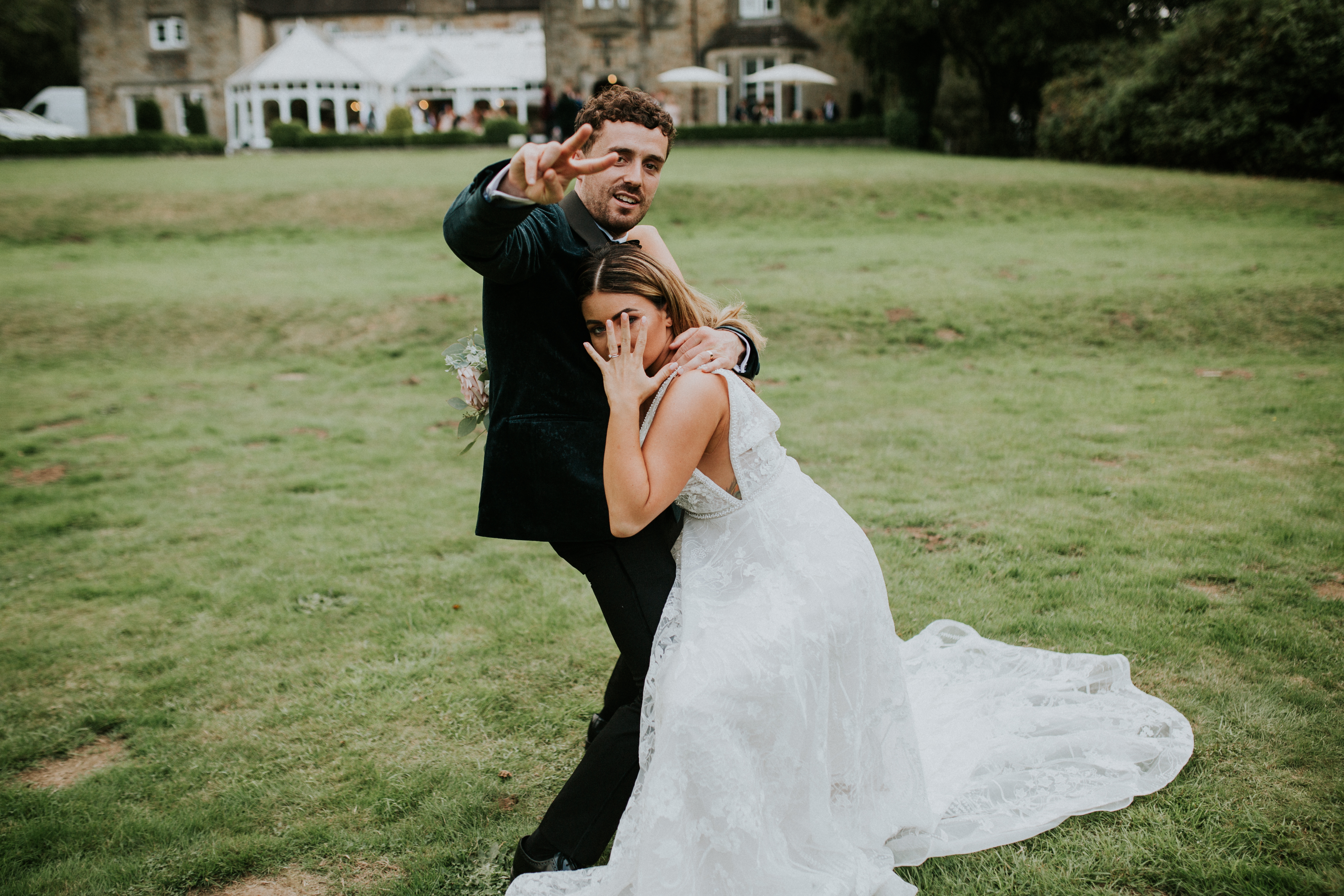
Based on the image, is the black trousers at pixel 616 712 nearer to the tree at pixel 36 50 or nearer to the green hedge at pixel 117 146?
the green hedge at pixel 117 146

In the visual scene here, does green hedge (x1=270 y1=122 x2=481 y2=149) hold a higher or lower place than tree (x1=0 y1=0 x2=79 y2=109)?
lower

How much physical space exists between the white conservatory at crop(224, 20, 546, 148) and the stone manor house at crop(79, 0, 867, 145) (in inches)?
3.9

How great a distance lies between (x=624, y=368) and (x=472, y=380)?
844 millimetres

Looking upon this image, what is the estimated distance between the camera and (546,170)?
2182 mm

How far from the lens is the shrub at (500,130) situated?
31.7m

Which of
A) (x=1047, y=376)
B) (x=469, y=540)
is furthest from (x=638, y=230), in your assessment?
(x=1047, y=376)

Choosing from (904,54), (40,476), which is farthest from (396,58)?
(40,476)

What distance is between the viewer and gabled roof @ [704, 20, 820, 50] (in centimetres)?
4112

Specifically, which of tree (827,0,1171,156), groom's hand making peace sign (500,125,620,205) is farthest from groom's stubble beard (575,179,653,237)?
tree (827,0,1171,156)

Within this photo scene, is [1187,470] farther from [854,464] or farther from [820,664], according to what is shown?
[820,664]

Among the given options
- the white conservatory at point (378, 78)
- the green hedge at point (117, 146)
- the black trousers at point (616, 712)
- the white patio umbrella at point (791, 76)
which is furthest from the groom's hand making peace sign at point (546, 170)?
the white conservatory at point (378, 78)

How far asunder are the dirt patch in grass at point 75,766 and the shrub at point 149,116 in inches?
1663

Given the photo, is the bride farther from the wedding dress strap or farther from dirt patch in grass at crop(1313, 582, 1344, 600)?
dirt patch in grass at crop(1313, 582, 1344, 600)

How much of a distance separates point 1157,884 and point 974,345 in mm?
7976
